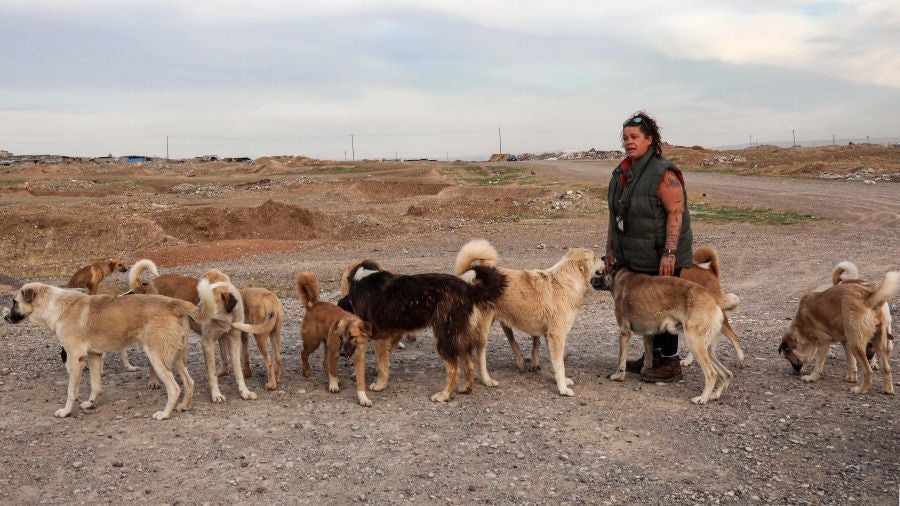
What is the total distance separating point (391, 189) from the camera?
45094mm

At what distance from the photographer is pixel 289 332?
36.4 ft

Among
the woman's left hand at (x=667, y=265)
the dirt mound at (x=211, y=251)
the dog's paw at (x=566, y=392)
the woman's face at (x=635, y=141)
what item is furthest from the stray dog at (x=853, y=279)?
the dirt mound at (x=211, y=251)

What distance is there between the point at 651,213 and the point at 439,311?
101 inches

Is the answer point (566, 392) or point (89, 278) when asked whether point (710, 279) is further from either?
point (89, 278)

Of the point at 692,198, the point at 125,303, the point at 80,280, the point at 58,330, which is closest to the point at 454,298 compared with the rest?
the point at 125,303

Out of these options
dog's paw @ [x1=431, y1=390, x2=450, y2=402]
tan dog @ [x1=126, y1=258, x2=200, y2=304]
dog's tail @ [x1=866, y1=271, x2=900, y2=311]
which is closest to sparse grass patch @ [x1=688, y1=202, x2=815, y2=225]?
dog's tail @ [x1=866, y1=271, x2=900, y2=311]

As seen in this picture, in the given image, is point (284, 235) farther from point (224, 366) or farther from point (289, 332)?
point (224, 366)

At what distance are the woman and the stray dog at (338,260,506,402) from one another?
1.55 m

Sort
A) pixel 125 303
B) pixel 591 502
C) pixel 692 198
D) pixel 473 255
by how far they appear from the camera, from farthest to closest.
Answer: pixel 692 198, pixel 473 255, pixel 125 303, pixel 591 502

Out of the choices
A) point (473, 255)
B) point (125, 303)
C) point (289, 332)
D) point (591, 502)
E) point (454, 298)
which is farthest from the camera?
point (289, 332)

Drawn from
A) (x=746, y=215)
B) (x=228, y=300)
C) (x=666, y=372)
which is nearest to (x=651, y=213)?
(x=666, y=372)

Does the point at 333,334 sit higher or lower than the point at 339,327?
lower

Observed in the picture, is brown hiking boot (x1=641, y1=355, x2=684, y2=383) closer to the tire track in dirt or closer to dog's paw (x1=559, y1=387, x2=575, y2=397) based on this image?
dog's paw (x1=559, y1=387, x2=575, y2=397)

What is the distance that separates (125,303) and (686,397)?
5.97m
